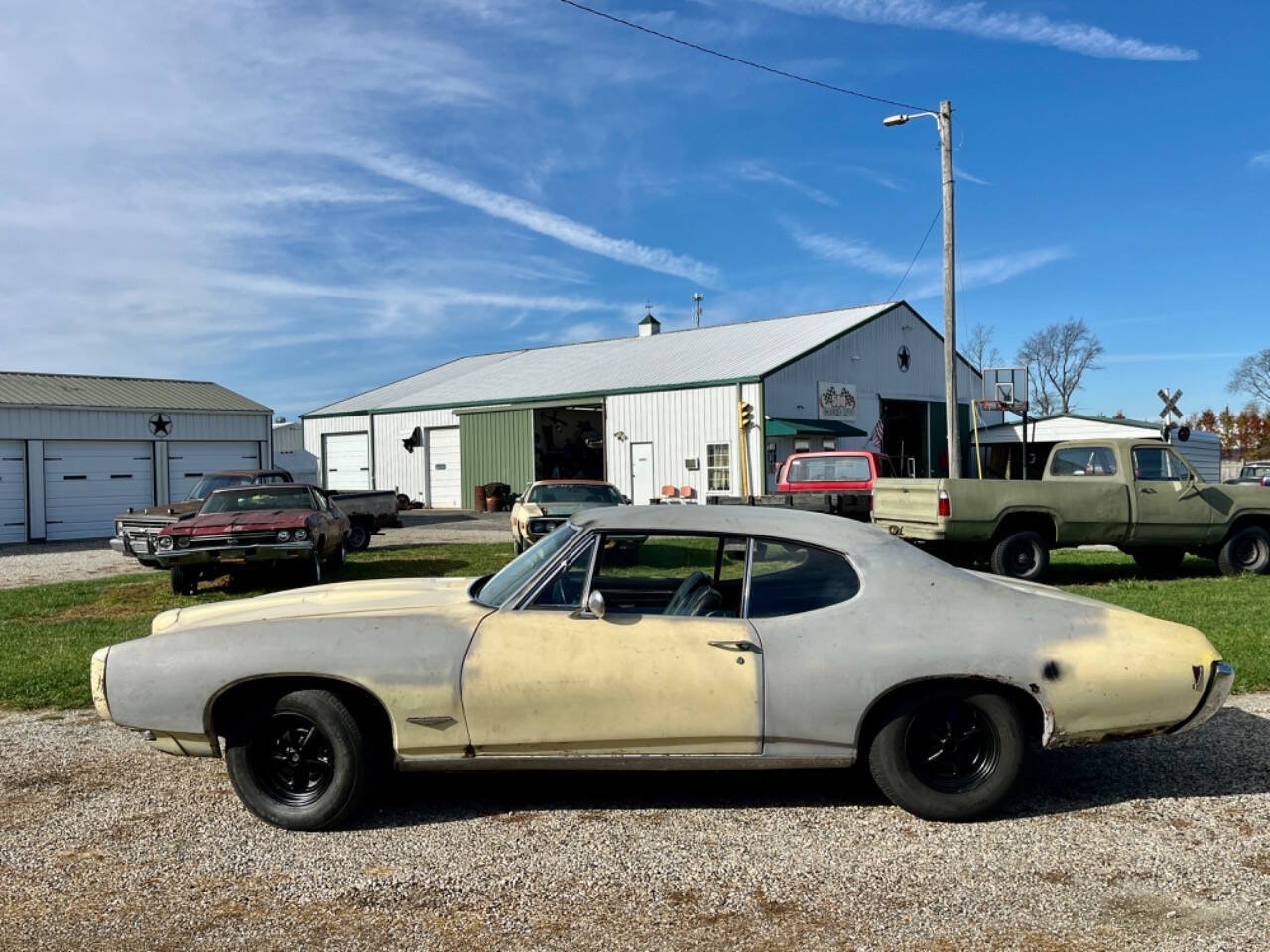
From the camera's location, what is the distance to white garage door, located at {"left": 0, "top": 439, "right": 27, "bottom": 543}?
24.5 metres

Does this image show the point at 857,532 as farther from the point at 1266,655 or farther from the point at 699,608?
the point at 1266,655

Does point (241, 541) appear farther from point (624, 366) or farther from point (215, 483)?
point (624, 366)

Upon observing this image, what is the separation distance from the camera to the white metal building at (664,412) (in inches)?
1155


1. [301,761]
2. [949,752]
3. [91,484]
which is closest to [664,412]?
[91,484]

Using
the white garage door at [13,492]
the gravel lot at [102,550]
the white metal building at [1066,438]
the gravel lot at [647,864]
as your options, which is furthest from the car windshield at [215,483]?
the white metal building at [1066,438]

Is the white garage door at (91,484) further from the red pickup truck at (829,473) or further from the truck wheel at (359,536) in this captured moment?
the red pickup truck at (829,473)

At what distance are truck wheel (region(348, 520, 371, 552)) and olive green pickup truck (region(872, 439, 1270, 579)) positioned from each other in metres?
10.8

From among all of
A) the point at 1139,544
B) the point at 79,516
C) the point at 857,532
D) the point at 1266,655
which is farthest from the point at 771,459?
the point at 857,532

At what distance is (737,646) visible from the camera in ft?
14.0

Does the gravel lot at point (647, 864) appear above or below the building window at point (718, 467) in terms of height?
below

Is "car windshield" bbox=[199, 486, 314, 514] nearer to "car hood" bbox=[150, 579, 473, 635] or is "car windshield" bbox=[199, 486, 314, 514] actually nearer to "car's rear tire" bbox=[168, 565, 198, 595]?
"car's rear tire" bbox=[168, 565, 198, 595]

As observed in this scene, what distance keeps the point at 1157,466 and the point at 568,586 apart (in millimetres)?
10625

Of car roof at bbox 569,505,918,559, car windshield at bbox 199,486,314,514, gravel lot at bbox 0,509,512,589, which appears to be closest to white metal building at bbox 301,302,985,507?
gravel lot at bbox 0,509,512,589

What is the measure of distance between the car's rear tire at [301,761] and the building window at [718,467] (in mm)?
24665
